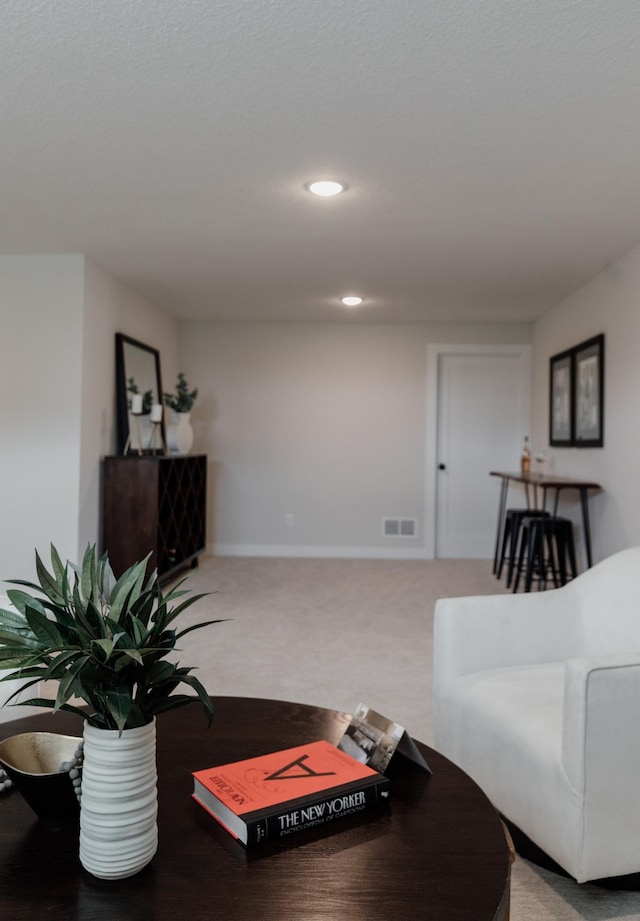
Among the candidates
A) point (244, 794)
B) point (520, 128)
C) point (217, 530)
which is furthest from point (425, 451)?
point (244, 794)

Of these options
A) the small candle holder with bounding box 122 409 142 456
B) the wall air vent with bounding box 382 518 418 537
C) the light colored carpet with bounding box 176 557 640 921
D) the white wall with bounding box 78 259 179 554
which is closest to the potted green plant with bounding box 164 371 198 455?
the small candle holder with bounding box 122 409 142 456

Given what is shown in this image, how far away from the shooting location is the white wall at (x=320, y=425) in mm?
7285

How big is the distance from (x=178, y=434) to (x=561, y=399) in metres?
3.16

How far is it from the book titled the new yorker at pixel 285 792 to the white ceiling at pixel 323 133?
6.25 ft

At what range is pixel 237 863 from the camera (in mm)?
1081

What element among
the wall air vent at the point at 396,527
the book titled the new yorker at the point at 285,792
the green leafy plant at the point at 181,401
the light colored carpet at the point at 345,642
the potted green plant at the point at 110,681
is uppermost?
the green leafy plant at the point at 181,401

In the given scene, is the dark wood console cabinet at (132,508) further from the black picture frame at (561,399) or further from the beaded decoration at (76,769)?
the beaded decoration at (76,769)

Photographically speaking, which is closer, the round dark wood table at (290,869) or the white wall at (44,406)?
the round dark wood table at (290,869)

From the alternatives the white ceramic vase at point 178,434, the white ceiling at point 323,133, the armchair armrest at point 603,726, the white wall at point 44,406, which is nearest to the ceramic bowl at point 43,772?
the armchair armrest at point 603,726

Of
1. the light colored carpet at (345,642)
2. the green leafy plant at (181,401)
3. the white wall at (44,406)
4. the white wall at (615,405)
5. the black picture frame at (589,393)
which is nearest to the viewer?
the light colored carpet at (345,642)

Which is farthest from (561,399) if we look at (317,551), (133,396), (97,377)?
(97,377)

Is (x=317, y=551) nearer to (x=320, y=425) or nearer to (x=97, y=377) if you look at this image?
(x=320, y=425)

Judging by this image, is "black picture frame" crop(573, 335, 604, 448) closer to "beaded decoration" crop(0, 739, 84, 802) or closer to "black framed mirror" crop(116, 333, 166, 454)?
"black framed mirror" crop(116, 333, 166, 454)

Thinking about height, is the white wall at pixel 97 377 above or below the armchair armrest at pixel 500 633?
above
